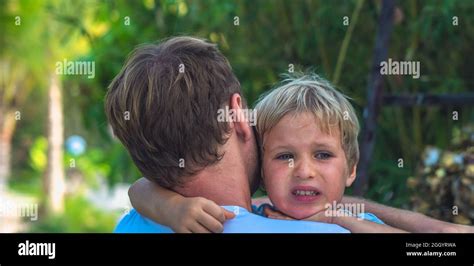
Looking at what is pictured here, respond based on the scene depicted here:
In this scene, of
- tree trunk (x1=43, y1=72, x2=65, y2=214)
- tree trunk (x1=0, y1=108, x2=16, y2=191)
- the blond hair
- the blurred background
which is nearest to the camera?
the blond hair

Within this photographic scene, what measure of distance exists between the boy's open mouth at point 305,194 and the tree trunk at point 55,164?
23.1ft

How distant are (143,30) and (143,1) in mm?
108

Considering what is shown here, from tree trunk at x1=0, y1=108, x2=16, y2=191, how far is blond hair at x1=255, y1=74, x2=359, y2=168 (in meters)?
8.11

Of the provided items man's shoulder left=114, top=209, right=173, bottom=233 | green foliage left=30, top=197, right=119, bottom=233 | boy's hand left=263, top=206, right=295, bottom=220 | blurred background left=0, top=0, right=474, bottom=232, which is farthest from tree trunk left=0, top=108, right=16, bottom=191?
boy's hand left=263, top=206, right=295, bottom=220

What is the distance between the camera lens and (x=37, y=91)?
1099cm

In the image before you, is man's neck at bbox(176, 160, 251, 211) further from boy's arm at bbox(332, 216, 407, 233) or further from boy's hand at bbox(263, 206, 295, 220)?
boy's arm at bbox(332, 216, 407, 233)

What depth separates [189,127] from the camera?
4.68ft

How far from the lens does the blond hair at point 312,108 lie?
149 centimetres

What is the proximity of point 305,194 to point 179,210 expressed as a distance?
0.22 metres

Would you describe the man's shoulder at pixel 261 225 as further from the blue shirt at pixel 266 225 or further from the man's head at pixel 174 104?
the man's head at pixel 174 104

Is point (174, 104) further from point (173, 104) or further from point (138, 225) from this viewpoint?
point (138, 225)

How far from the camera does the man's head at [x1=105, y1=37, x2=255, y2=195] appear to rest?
1.42 meters

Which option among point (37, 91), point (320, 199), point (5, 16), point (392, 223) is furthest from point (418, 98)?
point (37, 91)

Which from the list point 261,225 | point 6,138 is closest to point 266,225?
point 261,225
